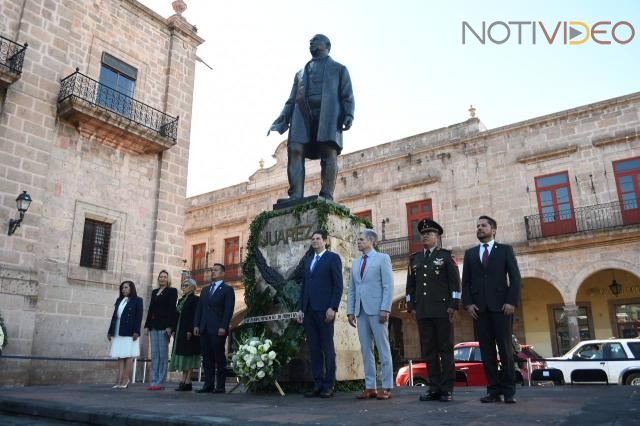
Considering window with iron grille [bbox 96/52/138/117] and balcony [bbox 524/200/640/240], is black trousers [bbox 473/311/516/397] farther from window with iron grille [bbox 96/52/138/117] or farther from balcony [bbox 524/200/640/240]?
balcony [bbox 524/200/640/240]

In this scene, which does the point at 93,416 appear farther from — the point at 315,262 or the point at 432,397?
the point at 432,397

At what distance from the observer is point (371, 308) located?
4449 millimetres

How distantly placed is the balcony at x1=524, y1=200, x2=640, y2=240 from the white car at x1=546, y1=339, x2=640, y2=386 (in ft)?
16.8

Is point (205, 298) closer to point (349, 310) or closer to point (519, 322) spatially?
point (349, 310)

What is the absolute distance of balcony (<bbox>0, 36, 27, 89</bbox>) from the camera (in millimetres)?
9609

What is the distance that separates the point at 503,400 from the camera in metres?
3.99

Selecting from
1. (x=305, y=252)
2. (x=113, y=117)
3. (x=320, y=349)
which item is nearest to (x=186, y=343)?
(x=305, y=252)

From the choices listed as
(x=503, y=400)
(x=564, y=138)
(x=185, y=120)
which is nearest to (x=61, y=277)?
(x=185, y=120)

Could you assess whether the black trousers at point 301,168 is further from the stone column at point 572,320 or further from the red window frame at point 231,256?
the red window frame at point 231,256

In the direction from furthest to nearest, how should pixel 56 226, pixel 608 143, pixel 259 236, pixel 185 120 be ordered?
pixel 608 143 < pixel 185 120 < pixel 56 226 < pixel 259 236

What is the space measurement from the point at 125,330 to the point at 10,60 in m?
6.36

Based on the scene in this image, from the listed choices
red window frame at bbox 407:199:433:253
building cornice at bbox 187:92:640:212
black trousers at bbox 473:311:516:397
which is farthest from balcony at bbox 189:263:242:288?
black trousers at bbox 473:311:516:397

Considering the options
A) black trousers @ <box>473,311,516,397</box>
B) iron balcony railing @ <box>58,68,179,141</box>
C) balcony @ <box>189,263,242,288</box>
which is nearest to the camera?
black trousers @ <box>473,311,516,397</box>

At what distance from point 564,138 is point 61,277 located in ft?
47.9
